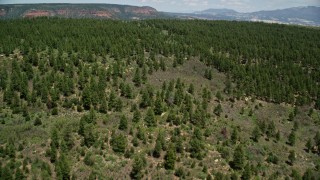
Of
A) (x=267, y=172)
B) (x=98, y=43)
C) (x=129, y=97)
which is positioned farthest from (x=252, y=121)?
(x=98, y=43)

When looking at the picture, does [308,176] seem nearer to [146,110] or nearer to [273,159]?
[273,159]

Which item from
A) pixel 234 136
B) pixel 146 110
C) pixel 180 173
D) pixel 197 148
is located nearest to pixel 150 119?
pixel 146 110

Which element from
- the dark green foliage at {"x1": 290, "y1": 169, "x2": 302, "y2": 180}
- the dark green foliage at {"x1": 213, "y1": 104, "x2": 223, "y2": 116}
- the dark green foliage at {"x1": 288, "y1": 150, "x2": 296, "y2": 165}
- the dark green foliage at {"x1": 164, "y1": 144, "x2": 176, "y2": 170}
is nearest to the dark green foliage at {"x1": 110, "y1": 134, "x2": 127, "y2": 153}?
the dark green foliage at {"x1": 164, "y1": 144, "x2": 176, "y2": 170}

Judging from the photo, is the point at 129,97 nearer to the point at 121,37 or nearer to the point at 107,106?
the point at 107,106

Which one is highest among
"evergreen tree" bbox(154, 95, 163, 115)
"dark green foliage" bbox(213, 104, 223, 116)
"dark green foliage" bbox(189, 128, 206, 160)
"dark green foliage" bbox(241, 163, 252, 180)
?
"evergreen tree" bbox(154, 95, 163, 115)

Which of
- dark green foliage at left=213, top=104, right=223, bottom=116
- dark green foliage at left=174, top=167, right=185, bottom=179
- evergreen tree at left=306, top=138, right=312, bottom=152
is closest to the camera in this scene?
dark green foliage at left=174, top=167, right=185, bottom=179

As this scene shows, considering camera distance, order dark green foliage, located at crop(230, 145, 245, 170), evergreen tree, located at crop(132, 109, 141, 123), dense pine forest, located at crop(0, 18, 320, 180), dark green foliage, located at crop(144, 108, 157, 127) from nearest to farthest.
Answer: dense pine forest, located at crop(0, 18, 320, 180), dark green foliage, located at crop(230, 145, 245, 170), dark green foliage, located at crop(144, 108, 157, 127), evergreen tree, located at crop(132, 109, 141, 123)

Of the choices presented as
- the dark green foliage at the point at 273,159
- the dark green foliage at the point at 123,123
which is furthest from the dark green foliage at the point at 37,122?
the dark green foliage at the point at 273,159

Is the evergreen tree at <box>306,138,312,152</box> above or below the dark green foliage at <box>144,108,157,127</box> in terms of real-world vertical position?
below

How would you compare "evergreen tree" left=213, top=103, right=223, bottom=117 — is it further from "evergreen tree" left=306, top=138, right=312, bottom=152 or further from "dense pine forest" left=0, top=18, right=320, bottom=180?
"evergreen tree" left=306, top=138, right=312, bottom=152
